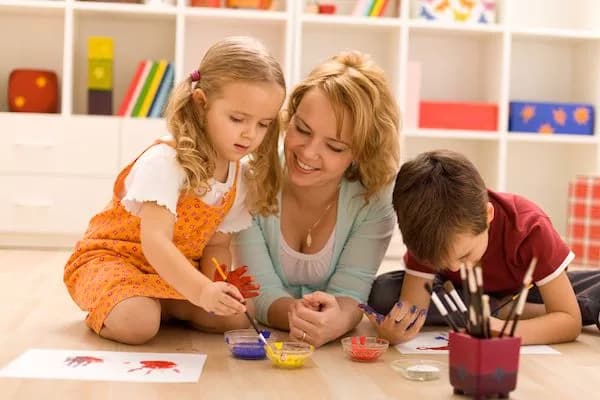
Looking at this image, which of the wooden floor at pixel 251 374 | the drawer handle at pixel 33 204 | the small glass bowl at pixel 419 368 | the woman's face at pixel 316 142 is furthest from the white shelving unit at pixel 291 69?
the small glass bowl at pixel 419 368

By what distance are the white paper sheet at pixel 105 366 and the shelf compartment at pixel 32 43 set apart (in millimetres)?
2367

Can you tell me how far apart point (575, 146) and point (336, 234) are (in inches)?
92.7

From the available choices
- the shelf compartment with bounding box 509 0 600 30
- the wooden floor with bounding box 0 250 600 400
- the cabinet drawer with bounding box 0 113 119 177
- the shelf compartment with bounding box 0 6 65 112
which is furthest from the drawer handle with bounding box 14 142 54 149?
the shelf compartment with bounding box 509 0 600 30

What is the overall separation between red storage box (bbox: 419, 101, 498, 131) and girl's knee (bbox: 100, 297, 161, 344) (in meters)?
2.23

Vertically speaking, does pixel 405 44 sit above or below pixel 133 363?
above

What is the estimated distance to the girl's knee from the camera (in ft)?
5.91

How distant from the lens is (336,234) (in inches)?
82.6

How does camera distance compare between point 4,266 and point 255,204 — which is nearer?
point 255,204

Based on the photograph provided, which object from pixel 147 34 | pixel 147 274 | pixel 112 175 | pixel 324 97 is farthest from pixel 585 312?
pixel 147 34

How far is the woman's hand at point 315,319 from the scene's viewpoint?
1834 millimetres

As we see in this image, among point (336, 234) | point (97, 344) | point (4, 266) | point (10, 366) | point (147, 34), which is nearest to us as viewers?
point (10, 366)

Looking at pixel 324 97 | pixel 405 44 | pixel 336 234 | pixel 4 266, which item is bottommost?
pixel 4 266

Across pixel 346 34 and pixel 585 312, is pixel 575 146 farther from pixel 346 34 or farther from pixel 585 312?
pixel 585 312

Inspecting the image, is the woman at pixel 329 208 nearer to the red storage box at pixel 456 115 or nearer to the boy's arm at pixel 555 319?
the boy's arm at pixel 555 319
